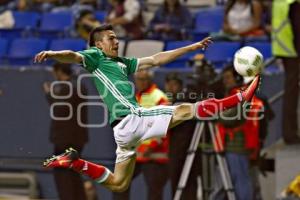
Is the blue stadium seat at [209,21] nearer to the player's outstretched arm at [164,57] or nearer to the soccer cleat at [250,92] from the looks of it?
the player's outstretched arm at [164,57]

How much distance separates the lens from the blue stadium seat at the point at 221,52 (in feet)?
41.7

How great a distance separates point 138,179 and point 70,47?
2.16 metres

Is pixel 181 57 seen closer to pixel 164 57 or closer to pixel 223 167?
pixel 223 167

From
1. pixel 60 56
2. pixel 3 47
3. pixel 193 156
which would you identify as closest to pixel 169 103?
pixel 193 156

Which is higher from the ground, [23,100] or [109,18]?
[109,18]

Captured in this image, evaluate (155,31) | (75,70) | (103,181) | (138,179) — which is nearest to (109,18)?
(155,31)

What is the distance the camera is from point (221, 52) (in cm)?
1283

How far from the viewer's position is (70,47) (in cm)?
1350

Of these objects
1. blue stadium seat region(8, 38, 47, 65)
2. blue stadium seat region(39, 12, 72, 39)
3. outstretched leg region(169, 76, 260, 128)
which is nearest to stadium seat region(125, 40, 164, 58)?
blue stadium seat region(8, 38, 47, 65)

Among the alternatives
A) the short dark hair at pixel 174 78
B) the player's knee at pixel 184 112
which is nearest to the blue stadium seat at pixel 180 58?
the short dark hair at pixel 174 78

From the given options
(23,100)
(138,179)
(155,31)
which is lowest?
(138,179)

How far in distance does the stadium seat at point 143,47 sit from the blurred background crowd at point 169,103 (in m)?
0.01

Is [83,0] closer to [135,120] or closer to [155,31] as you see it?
[155,31]

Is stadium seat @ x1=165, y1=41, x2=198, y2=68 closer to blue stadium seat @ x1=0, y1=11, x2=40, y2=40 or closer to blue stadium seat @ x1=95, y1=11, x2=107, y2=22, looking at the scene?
blue stadium seat @ x1=95, y1=11, x2=107, y2=22
